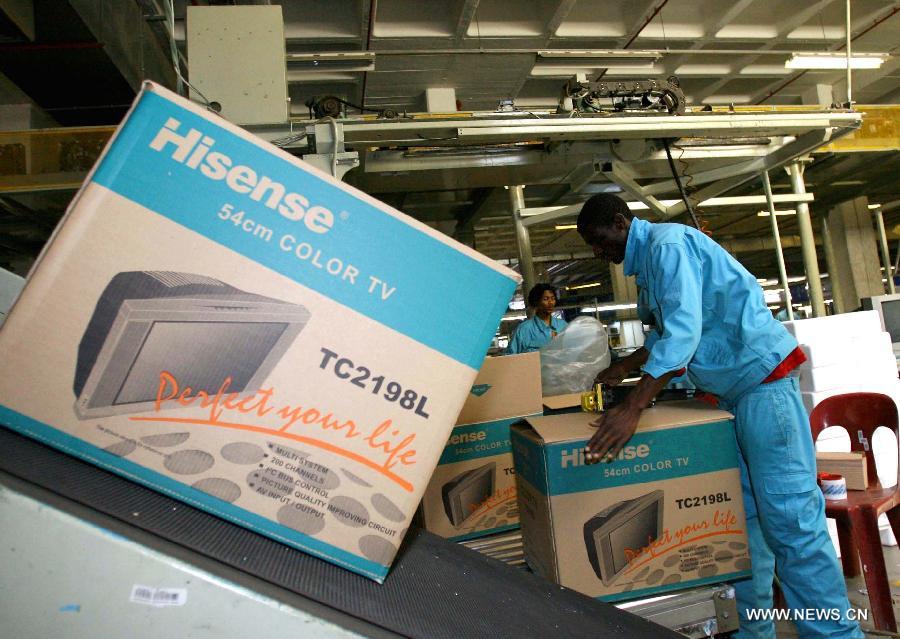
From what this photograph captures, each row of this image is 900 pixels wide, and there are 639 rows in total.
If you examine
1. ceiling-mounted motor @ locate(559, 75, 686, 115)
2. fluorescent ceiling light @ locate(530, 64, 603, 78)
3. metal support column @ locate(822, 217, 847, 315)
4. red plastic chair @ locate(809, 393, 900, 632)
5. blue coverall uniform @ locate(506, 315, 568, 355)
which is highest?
fluorescent ceiling light @ locate(530, 64, 603, 78)

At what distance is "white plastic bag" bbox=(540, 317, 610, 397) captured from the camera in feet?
7.26

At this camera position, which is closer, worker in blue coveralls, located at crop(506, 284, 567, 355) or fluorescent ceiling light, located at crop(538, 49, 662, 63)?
worker in blue coveralls, located at crop(506, 284, 567, 355)

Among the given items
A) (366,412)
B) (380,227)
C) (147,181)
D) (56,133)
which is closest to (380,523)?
(366,412)

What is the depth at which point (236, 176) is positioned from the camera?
0.60 metres

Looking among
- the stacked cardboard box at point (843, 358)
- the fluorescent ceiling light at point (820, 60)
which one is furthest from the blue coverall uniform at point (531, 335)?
the fluorescent ceiling light at point (820, 60)

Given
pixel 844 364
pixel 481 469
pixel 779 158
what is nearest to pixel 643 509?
pixel 481 469

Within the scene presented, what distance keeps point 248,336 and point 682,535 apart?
1.06m

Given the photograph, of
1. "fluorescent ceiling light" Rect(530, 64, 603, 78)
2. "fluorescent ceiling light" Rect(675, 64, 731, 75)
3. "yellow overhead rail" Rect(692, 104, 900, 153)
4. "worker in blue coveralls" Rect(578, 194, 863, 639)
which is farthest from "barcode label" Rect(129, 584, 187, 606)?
"fluorescent ceiling light" Rect(675, 64, 731, 75)

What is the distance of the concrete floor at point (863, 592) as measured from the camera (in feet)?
6.40

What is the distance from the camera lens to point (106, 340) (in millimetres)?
562

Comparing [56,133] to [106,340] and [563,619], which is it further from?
[563,619]

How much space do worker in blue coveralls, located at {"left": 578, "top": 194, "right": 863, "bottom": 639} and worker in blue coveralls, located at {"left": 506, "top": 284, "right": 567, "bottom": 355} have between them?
245 cm

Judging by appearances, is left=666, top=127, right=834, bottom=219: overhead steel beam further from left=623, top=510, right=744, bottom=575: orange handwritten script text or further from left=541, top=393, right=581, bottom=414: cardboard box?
left=623, top=510, right=744, bottom=575: orange handwritten script text

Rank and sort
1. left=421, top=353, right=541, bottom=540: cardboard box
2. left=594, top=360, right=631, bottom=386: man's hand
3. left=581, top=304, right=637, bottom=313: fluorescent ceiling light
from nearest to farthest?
left=421, top=353, right=541, bottom=540: cardboard box, left=594, top=360, right=631, bottom=386: man's hand, left=581, top=304, right=637, bottom=313: fluorescent ceiling light
